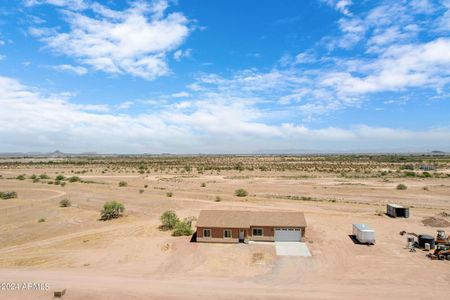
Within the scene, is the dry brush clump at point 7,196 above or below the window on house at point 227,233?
above

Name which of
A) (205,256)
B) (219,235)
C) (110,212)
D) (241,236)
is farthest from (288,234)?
(110,212)

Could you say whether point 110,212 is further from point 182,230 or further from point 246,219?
point 246,219

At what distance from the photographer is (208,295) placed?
800 inches

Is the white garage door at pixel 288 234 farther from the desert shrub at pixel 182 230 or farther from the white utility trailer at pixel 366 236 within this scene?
the desert shrub at pixel 182 230

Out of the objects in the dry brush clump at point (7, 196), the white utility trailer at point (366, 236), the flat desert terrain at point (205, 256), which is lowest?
the flat desert terrain at point (205, 256)

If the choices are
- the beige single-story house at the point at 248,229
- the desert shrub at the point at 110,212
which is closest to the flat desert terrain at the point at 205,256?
the beige single-story house at the point at 248,229

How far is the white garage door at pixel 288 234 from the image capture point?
32.0 m

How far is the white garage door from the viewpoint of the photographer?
32000 mm

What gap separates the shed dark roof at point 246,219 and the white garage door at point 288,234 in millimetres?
542

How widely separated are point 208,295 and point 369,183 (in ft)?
197

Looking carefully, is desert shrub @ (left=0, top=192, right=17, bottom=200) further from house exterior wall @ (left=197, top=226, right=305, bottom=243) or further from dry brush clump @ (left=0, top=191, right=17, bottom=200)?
house exterior wall @ (left=197, top=226, right=305, bottom=243)

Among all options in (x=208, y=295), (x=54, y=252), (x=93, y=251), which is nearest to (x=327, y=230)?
(x=208, y=295)

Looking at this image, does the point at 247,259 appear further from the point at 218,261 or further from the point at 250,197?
the point at 250,197

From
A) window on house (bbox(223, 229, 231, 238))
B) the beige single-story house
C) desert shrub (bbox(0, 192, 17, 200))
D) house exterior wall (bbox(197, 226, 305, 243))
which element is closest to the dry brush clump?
desert shrub (bbox(0, 192, 17, 200))
